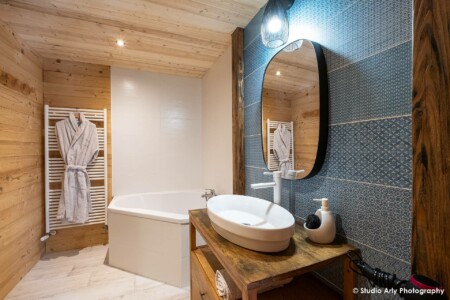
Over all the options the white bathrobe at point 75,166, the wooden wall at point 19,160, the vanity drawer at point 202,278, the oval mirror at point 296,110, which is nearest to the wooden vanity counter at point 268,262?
the vanity drawer at point 202,278

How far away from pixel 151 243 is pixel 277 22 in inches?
81.5

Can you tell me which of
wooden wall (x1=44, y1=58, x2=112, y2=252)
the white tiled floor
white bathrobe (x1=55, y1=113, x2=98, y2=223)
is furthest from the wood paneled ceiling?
the white tiled floor

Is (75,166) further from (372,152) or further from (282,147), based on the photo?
(372,152)

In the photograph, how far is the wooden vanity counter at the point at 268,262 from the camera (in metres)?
0.68

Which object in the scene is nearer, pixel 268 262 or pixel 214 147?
pixel 268 262

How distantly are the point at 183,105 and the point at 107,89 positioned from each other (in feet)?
3.24

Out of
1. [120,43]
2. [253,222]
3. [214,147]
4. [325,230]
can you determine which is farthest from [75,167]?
[325,230]

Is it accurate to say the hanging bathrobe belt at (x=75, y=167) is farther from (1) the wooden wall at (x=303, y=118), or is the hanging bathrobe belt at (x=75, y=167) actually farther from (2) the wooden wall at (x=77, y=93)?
(1) the wooden wall at (x=303, y=118)

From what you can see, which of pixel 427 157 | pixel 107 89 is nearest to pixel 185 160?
pixel 107 89

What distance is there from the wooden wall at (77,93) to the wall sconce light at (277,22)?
220 cm

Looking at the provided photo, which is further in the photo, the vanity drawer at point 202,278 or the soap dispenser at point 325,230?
the vanity drawer at point 202,278

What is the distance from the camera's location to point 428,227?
64 centimetres

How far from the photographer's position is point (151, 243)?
190 cm

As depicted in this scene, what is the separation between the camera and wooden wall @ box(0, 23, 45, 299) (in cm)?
164
